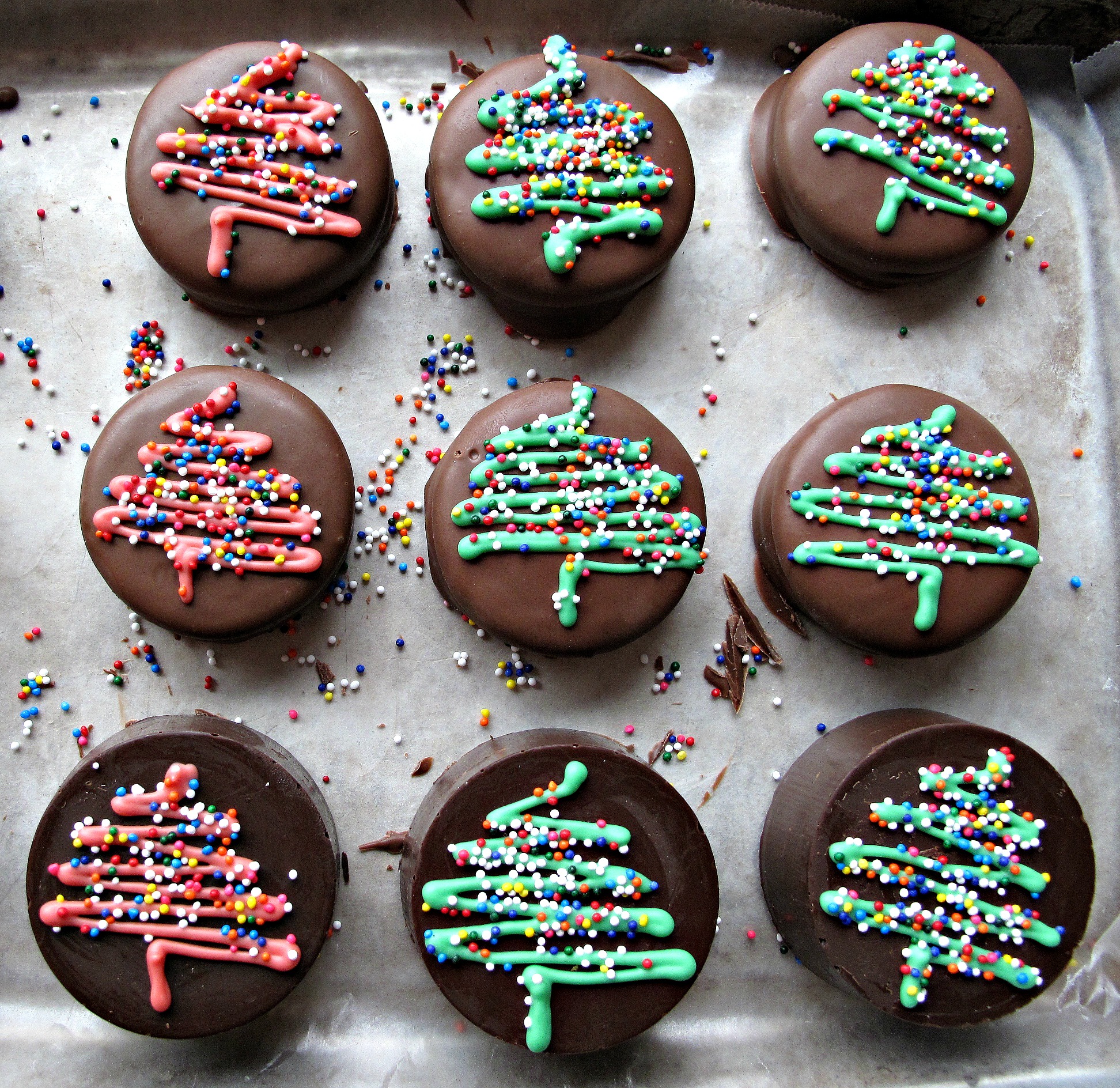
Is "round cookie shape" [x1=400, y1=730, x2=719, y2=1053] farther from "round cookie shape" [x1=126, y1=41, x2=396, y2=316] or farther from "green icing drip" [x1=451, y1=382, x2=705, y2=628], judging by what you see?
"round cookie shape" [x1=126, y1=41, x2=396, y2=316]

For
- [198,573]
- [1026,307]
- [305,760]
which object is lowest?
[305,760]

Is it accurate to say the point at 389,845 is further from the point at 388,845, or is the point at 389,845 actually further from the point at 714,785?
the point at 714,785

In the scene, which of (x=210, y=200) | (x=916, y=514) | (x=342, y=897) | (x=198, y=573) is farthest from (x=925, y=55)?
(x=342, y=897)

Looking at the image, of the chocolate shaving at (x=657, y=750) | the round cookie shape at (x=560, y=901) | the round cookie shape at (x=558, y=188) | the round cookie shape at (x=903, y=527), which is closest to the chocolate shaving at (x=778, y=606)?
the round cookie shape at (x=903, y=527)

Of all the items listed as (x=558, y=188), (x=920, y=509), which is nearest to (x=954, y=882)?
(x=920, y=509)

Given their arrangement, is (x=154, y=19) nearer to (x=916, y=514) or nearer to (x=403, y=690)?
(x=403, y=690)

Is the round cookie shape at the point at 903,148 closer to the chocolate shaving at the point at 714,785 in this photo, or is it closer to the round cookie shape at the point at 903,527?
the round cookie shape at the point at 903,527

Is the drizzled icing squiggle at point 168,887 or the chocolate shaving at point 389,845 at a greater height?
the drizzled icing squiggle at point 168,887
